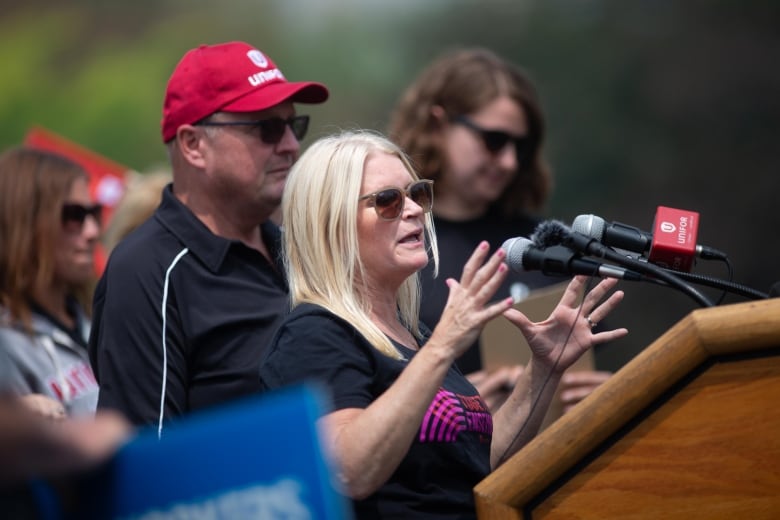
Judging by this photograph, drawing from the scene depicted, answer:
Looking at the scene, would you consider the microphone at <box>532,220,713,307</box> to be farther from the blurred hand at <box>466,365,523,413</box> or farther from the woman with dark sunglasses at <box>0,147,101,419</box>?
the woman with dark sunglasses at <box>0,147,101,419</box>

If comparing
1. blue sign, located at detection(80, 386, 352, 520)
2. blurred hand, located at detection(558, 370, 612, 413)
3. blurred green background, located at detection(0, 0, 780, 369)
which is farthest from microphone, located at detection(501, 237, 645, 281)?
blurred green background, located at detection(0, 0, 780, 369)

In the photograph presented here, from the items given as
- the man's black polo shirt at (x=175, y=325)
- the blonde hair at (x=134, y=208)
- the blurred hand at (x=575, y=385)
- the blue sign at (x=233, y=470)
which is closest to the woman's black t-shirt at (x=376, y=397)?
the man's black polo shirt at (x=175, y=325)

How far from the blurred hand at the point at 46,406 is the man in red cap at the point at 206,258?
47 centimetres

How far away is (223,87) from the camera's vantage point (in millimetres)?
3604

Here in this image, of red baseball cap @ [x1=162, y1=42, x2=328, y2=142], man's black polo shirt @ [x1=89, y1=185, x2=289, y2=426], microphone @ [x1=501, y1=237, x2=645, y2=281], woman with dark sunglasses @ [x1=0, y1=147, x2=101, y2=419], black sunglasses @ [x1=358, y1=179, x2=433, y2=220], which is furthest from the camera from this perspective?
woman with dark sunglasses @ [x1=0, y1=147, x2=101, y2=419]

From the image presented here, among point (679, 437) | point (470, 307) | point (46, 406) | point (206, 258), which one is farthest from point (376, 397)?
point (46, 406)

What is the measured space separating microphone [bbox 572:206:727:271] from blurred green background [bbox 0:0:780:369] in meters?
4.39

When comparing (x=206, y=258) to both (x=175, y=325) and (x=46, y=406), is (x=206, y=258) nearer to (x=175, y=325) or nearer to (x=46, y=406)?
(x=175, y=325)

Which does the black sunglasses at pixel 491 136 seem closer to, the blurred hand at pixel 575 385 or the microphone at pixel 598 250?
the blurred hand at pixel 575 385

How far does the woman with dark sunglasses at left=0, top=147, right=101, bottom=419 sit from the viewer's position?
4.12m

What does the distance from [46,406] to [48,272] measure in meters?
0.75

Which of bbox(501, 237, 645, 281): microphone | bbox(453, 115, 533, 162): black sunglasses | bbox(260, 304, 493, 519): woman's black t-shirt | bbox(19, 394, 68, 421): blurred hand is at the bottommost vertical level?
bbox(19, 394, 68, 421): blurred hand

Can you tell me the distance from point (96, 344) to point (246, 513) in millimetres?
1811

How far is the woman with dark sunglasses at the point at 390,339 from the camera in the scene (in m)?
2.35
